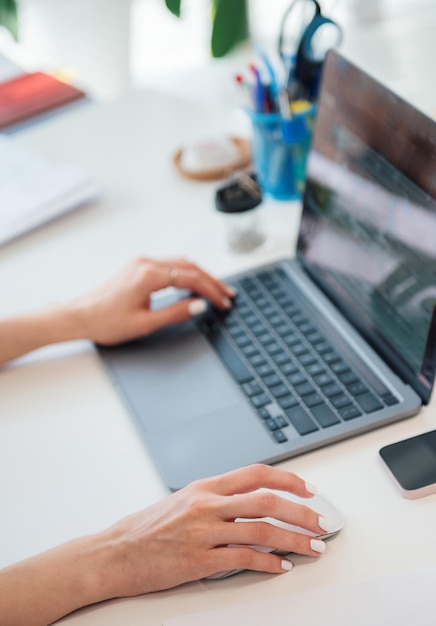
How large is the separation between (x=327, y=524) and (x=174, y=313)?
40 centimetres

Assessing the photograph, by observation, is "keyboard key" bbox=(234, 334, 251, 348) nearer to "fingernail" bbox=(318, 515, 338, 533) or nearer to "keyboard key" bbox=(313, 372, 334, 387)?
"keyboard key" bbox=(313, 372, 334, 387)

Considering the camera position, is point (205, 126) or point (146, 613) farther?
point (205, 126)

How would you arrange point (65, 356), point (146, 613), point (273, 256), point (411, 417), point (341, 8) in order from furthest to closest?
point (341, 8) < point (273, 256) < point (65, 356) < point (411, 417) < point (146, 613)

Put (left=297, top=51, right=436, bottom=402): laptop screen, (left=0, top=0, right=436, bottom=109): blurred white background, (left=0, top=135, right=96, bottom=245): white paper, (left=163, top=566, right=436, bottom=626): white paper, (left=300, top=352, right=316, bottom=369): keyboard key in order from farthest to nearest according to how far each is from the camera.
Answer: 1. (left=0, top=0, right=436, bottom=109): blurred white background
2. (left=0, top=135, right=96, bottom=245): white paper
3. (left=300, top=352, right=316, bottom=369): keyboard key
4. (left=297, top=51, right=436, bottom=402): laptop screen
5. (left=163, top=566, right=436, bottom=626): white paper

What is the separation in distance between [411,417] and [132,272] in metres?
0.42

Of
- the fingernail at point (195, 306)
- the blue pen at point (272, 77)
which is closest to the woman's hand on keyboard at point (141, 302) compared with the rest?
the fingernail at point (195, 306)

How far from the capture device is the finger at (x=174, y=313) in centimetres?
102

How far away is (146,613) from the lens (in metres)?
0.70

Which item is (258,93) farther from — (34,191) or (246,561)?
(246,561)

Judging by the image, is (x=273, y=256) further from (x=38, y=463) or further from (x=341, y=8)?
(x=341, y=8)

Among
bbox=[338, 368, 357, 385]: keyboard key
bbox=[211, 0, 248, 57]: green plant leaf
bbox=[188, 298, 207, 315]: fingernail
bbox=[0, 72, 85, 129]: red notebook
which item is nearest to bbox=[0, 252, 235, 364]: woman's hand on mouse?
bbox=[188, 298, 207, 315]: fingernail

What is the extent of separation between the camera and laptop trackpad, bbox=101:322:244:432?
0.89m

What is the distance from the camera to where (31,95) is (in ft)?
5.54

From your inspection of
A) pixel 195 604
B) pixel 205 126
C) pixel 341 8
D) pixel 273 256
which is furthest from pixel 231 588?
pixel 341 8
